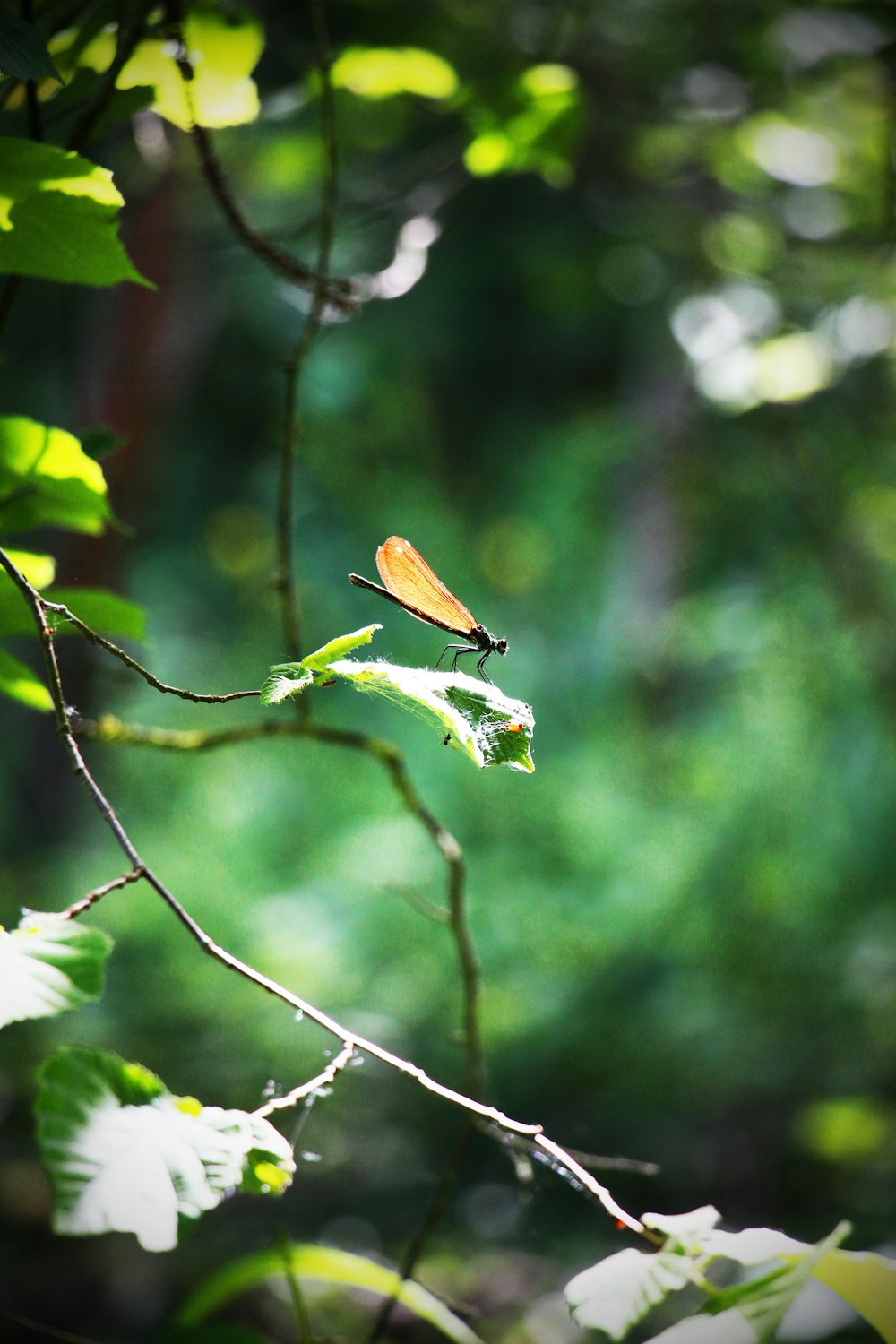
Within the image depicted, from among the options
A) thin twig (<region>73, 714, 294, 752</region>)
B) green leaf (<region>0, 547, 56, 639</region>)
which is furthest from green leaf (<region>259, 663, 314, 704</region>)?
thin twig (<region>73, 714, 294, 752</region>)

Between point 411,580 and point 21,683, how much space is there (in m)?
0.28

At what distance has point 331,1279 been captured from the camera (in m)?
0.89

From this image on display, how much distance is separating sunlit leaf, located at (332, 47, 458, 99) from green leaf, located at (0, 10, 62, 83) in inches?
28.0

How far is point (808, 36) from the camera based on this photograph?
1983 mm

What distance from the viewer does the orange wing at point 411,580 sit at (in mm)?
527

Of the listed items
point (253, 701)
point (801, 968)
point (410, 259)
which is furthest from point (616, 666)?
point (410, 259)

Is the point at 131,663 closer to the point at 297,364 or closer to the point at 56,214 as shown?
the point at 56,214

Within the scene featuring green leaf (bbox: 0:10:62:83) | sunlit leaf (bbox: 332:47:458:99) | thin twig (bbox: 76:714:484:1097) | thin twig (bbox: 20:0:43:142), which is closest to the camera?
green leaf (bbox: 0:10:62:83)

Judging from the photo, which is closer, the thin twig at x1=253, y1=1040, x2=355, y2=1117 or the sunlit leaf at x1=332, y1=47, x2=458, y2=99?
the thin twig at x1=253, y1=1040, x2=355, y2=1117

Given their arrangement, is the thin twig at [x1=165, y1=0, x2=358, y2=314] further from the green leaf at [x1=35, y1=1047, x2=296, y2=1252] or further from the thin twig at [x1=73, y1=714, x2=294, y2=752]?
the green leaf at [x1=35, y1=1047, x2=296, y2=1252]

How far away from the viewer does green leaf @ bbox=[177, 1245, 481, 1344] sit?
83 cm

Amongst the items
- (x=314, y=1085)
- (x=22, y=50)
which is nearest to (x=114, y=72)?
(x=22, y=50)

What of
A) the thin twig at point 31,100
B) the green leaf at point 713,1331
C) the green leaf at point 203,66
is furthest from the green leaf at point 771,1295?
the green leaf at point 203,66

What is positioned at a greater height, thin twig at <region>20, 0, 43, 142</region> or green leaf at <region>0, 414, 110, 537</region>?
thin twig at <region>20, 0, 43, 142</region>
